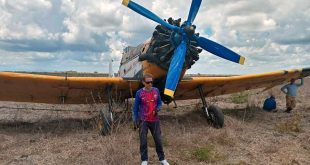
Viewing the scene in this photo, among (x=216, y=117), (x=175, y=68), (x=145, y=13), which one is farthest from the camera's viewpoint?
(x=216, y=117)

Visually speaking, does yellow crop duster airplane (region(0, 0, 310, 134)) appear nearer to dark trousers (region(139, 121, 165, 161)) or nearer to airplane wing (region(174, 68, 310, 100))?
airplane wing (region(174, 68, 310, 100))

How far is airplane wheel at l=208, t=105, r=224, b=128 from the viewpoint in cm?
901

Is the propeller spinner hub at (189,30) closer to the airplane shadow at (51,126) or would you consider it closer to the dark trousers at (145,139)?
the dark trousers at (145,139)

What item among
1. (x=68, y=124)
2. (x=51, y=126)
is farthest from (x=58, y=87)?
(x=68, y=124)

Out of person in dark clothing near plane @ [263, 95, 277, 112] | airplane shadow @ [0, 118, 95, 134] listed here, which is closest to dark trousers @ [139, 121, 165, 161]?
airplane shadow @ [0, 118, 95, 134]

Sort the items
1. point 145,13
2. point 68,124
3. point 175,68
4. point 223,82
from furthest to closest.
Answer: point 223,82 → point 68,124 → point 145,13 → point 175,68

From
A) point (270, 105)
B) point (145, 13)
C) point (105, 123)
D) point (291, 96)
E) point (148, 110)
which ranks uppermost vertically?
point (145, 13)

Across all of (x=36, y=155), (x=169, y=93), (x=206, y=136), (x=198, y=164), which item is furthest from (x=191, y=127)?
(x=36, y=155)

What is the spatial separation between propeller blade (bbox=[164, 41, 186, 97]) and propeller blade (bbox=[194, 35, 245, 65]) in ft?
2.20

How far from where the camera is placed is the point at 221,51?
8492mm

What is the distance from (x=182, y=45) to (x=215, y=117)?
234 centimetres

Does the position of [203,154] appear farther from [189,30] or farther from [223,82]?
[223,82]

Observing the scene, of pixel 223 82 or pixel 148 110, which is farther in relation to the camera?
pixel 223 82

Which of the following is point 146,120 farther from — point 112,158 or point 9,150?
point 9,150
